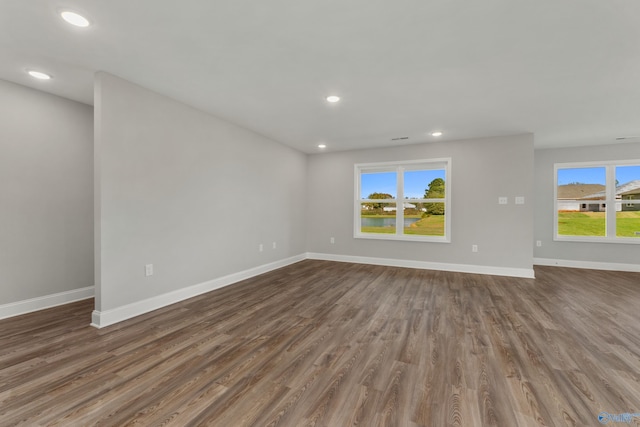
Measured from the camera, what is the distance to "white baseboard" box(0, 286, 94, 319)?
2.78 m

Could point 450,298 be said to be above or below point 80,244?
below

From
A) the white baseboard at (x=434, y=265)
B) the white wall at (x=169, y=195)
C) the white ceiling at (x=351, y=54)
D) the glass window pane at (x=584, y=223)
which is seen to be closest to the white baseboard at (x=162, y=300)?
the white wall at (x=169, y=195)

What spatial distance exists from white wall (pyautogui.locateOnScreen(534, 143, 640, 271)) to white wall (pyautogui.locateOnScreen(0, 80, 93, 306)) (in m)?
8.02

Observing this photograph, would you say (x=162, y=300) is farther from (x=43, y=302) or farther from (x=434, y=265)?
(x=434, y=265)

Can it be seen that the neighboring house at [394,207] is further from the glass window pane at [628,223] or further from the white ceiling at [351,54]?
the glass window pane at [628,223]

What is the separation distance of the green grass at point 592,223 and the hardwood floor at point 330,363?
2.48m

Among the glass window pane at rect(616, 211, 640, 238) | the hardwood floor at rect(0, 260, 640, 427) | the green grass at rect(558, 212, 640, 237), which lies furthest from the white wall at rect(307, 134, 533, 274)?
the glass window pane at rect(616, 211, 640, 238)

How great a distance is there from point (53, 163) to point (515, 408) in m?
4.84

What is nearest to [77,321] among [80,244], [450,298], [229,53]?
[80,244]

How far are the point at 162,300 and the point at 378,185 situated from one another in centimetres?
452

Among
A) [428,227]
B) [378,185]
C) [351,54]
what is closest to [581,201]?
[428,227]

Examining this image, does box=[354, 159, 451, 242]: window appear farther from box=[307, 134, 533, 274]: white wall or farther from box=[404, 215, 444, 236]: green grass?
box=[307, 134, 533, 274]: white wall

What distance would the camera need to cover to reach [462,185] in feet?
16.5

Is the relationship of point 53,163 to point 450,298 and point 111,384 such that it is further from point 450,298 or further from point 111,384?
point 450,298
